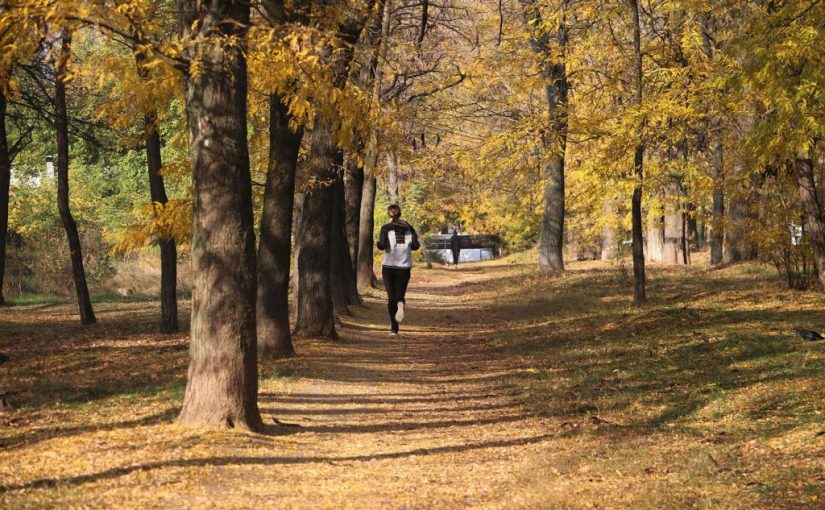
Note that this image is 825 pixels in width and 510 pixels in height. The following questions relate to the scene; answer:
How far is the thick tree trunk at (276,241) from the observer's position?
15.2 m

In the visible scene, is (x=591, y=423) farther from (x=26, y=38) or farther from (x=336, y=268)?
(x=336, y=268)

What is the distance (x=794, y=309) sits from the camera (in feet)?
55.7

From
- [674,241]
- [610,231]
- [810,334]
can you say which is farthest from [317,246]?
[610,231]

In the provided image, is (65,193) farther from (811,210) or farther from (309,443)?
(811,210)

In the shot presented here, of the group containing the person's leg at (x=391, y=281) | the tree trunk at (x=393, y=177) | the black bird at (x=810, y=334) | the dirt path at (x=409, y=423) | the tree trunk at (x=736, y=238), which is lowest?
the dirt path at (x=409, y=423)

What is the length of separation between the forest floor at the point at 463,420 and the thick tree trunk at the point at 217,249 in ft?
1.19

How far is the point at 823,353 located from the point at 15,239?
33.3m

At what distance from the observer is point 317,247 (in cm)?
1820

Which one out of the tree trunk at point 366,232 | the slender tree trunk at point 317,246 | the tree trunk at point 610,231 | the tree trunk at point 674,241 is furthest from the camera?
the tree trunk at point 610,231

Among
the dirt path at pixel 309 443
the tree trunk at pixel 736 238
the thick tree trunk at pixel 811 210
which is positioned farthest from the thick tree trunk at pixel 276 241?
the tree trunk at pixel 736 238

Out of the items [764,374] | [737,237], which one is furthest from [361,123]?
[737,237]

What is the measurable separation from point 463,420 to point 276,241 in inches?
223

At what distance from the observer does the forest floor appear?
7.22m

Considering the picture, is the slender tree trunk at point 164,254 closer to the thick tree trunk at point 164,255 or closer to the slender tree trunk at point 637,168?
the thick tree trunk at point 164,255
